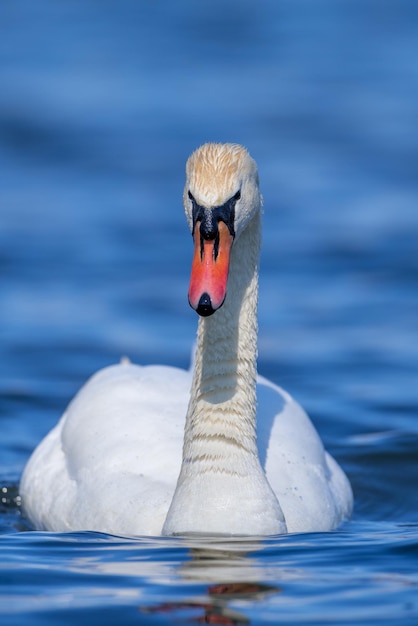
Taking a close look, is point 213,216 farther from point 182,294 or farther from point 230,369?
point 182,294

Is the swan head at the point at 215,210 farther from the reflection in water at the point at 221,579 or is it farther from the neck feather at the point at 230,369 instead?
the reflection in water at the point at 221,579

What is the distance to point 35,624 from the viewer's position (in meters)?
5.63

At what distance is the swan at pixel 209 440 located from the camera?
6.83m

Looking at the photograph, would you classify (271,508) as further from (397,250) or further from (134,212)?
(134,212)

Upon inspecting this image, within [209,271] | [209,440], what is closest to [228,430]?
[209,440]

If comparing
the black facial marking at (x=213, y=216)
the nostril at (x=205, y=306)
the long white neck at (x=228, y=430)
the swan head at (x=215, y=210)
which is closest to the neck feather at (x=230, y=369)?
the long white neck at (x=228, y=430)

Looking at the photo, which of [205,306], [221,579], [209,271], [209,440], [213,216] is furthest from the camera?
[209,440]

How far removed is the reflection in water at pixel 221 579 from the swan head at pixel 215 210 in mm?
1099

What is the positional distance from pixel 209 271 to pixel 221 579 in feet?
4.37

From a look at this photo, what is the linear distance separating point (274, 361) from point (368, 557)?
6248mm

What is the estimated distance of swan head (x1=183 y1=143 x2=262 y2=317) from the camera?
6473mm

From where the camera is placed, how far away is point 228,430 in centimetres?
744

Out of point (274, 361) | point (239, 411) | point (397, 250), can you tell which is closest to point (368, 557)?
point (239, 411)

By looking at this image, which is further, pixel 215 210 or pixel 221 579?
pixel 215 210
